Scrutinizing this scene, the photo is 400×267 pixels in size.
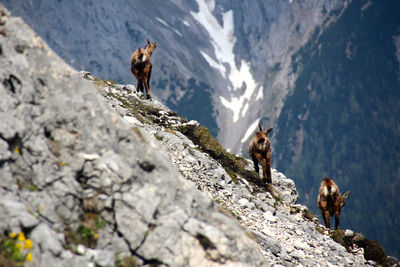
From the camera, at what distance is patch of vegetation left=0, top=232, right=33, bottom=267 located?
18.5 ft

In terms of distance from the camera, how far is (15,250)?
5.76m

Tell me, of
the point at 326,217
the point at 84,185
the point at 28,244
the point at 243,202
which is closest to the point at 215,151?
the point at 243,202

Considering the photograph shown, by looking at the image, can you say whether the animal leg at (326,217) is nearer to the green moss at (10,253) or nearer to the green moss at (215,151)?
the green moss at (215,151)

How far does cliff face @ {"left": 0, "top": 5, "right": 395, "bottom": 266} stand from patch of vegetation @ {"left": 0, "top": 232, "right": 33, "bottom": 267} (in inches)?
2.0

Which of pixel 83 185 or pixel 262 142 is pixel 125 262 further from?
pixel 262 142

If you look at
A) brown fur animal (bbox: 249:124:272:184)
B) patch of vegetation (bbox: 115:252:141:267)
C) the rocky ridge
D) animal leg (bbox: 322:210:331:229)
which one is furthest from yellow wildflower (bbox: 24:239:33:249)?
animal leg (bbox: 322:210:331:229)

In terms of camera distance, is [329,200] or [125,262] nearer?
[125,262]

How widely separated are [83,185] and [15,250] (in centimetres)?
159

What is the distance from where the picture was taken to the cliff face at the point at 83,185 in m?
6.45

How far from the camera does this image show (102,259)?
21.0 feet

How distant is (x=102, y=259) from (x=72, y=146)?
80.9 inches

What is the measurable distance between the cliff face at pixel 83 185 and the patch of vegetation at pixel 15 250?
0.05m

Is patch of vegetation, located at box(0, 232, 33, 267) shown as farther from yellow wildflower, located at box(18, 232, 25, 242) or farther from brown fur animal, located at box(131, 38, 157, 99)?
brown fur animal, located at box(131, 38, 157, 99)

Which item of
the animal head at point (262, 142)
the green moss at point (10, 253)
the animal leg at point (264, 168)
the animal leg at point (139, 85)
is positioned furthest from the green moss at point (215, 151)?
the green moss at point (10, 253)
